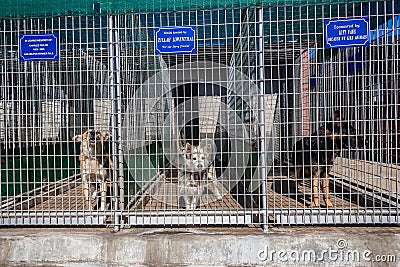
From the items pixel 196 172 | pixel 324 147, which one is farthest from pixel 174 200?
pixel 324 147

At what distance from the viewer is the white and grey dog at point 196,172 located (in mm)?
6035

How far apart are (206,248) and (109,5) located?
330cm

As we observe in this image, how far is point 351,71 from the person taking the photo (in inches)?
213

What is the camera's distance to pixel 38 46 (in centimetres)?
480

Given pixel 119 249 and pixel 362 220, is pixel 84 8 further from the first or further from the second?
pixel 362 220

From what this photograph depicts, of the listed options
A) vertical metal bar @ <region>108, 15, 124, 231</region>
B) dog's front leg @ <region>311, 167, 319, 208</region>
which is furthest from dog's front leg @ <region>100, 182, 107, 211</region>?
dog's front leg @ <region>311, 167, 319, 208</region>

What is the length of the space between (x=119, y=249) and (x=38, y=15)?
10.6 ft

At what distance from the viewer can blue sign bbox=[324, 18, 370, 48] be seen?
4.51 meters

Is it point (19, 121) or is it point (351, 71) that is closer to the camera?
point (351, 71)

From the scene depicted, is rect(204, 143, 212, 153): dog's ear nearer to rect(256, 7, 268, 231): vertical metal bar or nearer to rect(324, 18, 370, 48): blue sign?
rect(256, 7, 268, 231): vertical metal bar

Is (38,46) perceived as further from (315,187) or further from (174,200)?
(315,187)

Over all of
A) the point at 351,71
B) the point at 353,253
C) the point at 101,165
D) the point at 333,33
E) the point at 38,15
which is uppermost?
the point at 38,15

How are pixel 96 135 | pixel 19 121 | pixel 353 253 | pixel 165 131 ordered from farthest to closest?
pixel 165 131, pixel 19 121, pixel 96 135, pixel 353 253

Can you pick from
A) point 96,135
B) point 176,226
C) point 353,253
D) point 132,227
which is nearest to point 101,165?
point 96,135
